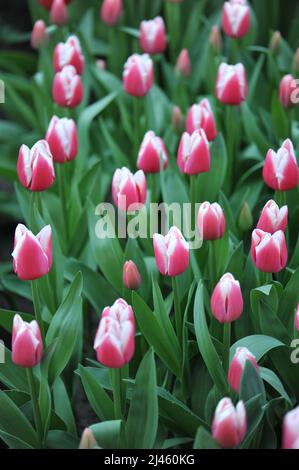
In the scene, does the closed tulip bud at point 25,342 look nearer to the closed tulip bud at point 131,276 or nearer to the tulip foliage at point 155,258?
the tulip foliage at point 155,258

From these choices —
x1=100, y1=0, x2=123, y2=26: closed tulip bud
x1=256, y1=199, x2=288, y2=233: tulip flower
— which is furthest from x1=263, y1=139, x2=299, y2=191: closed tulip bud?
x1=100, y1=0, x2=123, y2=26: closed tulip bud

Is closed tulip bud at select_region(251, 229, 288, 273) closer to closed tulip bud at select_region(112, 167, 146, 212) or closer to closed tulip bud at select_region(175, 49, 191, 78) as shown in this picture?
closed tulip bud at select_region(112, 167, 146, 212)

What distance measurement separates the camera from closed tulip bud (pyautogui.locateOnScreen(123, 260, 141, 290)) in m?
1.62

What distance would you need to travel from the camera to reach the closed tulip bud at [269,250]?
1.47 m

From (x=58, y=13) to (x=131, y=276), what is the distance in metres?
1.13

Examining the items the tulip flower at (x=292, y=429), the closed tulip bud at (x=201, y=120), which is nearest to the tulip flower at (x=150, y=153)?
the closed tulip bud at (x=201, y=120)

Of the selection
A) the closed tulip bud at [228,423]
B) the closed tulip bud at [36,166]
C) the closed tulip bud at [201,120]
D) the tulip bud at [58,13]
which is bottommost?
the closed tulip bud at [228,423]

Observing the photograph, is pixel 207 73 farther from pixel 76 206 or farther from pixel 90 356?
pixel 90 356

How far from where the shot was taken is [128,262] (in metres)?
1.62

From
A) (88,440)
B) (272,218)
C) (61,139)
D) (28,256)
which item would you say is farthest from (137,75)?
(88,440)

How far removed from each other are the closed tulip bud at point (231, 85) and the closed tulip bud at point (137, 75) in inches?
7.4

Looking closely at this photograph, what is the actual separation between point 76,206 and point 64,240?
0.28 ft
